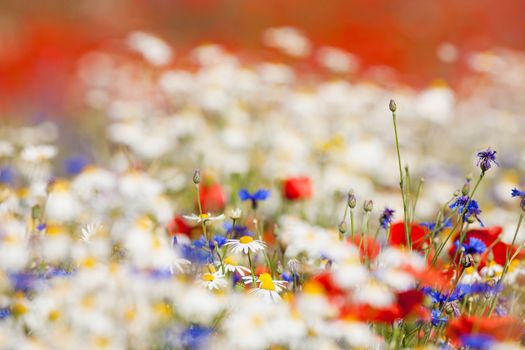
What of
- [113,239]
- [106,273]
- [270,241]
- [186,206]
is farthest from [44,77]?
[106,273]

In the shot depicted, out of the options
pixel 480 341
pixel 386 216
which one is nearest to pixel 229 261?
pixel 386 216

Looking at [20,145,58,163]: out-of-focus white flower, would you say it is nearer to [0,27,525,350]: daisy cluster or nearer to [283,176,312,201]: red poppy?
[0,27,525,350]: daisy cluster

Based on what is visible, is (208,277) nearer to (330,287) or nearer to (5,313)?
(330,287)

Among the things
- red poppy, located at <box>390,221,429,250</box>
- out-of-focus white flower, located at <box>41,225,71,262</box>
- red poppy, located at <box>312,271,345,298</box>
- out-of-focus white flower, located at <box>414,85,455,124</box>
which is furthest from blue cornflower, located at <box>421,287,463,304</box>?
out-of-focus white flower, located at <box>414,85,455,124</box>

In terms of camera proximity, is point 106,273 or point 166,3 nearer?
point 106,273

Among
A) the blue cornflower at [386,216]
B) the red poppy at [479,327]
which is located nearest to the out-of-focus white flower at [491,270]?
the blue cornflower at [386,216]

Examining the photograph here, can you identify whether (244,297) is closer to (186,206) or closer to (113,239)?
(113,239)

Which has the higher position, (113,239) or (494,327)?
(113,239)
